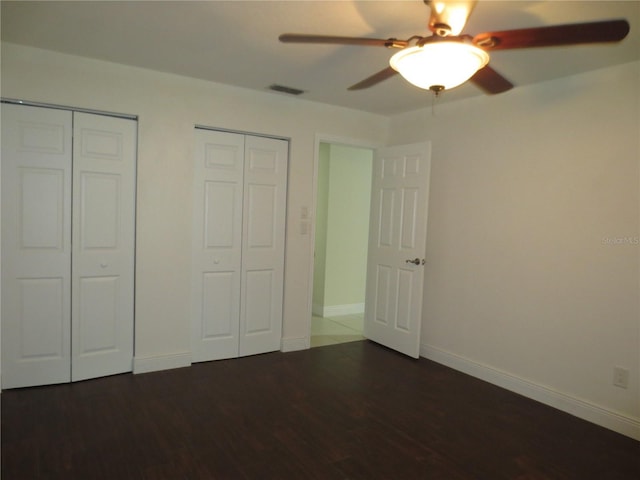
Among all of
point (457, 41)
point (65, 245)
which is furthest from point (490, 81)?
point (65, 245)

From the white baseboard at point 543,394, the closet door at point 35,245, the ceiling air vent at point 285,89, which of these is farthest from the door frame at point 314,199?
the closet door at point 35,245

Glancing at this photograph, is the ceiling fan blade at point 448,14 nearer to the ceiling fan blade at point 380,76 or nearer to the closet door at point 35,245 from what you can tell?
the ceiling fan blade at point 380,76

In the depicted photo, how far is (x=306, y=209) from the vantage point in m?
4.12

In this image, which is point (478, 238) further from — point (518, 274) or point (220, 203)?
point (220, 203)

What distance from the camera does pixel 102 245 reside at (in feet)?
10.7

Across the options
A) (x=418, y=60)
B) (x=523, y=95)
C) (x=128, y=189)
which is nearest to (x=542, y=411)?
(x=523, y=95)

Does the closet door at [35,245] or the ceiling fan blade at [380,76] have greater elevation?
the ceiling fan blade at [380,76]

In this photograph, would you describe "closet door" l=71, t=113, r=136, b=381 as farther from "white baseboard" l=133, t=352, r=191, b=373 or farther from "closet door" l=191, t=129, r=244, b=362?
"closet door" l=191, t=129, r=244, b=362

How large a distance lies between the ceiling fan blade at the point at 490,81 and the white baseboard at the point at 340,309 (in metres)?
3.83

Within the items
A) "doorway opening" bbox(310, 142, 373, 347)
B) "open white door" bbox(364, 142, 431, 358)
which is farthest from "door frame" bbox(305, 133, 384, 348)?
"doorway opening" bbox(310, 142, 373, 347)

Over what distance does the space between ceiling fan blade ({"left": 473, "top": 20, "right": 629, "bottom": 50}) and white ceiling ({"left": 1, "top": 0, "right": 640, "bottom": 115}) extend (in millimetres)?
522

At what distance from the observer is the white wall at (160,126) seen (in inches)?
117

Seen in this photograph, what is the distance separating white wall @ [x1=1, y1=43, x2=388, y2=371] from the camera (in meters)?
2.98

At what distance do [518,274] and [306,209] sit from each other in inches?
76.3
